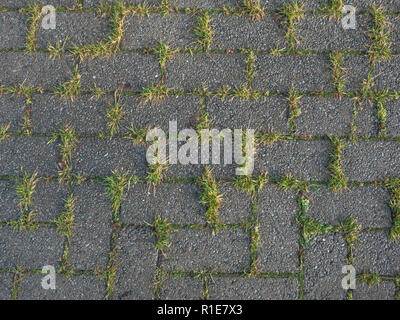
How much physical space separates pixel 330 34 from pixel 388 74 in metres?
0.44

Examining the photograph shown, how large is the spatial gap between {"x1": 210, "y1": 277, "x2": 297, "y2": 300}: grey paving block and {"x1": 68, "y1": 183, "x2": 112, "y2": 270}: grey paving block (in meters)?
0.68

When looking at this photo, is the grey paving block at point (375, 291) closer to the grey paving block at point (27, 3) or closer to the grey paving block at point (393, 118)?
the grey paving block at point (393, 118)

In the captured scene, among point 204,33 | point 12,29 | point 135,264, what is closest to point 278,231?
point 135,264

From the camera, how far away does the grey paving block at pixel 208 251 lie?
8.00ft

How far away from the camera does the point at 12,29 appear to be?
2.70 metres

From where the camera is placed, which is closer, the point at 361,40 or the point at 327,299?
the point at 327,299

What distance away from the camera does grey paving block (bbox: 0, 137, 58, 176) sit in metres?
2.54

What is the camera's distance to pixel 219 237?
8.07 ft

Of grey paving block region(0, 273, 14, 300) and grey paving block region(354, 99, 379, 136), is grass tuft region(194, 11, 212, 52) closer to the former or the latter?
grey paving block region(354, 99, 379, 136)

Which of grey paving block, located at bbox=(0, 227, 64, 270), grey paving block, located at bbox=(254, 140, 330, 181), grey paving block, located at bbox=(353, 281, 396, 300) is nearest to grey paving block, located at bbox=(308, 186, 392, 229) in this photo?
grey paving block, located at bbox=(254, 140, 330, 181)

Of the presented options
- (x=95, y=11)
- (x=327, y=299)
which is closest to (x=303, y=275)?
(x=327, y=299)

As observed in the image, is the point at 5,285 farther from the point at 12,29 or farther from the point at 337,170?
the point at 337,170

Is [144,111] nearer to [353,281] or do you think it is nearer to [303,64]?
[303,64]
